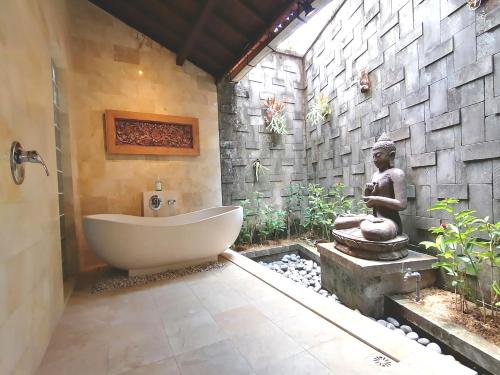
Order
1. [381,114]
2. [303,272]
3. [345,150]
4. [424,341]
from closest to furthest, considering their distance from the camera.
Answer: [424,341] → [381,114] → [303,272] → [345,150]

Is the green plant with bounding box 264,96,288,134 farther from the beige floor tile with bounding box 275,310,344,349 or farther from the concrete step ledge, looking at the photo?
the beige floor tile with bounding box 275,310,344,349

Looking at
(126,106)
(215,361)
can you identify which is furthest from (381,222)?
(126,106)

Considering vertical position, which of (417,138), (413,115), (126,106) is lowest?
(417,138)

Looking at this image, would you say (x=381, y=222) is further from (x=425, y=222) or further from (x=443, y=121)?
(x=443, y=121)

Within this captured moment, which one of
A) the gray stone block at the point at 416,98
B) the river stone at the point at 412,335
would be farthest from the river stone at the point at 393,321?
the gray stone block at the point at 416,98

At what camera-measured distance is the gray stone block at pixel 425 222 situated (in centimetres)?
196

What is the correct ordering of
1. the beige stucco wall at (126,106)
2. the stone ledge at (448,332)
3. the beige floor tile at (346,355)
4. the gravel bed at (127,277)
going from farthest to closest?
1. the beige stucco wall at (126,106)
2. the gravel bed at (127,277)
3. the stone ledge at (448,332)
4. the beige floor tile at (346,355)

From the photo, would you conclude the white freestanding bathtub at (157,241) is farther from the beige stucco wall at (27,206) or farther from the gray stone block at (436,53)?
the gray stone block at (436,53)

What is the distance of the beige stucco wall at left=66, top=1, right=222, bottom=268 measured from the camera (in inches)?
102

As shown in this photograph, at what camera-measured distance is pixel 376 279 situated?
1.82 m

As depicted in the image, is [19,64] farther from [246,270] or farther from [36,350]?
[246,270]

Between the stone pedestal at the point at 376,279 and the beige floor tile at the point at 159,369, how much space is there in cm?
142

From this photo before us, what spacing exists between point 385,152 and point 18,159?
2519mm

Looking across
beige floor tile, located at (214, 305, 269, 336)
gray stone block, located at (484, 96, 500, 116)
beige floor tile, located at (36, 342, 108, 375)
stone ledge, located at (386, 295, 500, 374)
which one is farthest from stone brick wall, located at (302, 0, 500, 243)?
beige floor tile, located at (36, 342, 108, 375)
